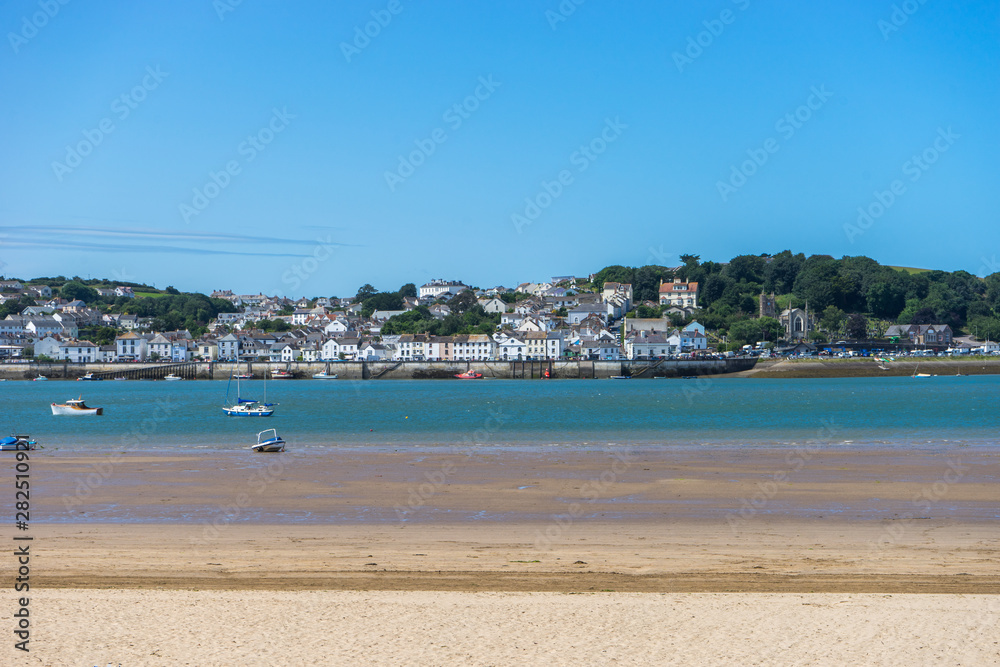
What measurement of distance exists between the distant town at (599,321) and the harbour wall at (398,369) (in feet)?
24.4

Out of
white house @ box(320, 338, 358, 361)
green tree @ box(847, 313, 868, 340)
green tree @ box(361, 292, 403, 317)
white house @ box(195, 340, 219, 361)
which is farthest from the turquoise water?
green tree @ box(361, 292, 403, 317)

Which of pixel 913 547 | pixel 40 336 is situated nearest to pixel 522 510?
pixel 913 547

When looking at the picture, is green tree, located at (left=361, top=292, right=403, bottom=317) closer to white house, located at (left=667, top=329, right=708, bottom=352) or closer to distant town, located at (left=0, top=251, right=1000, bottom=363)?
distant town, located at (left=0, top=251, right=1000, bottom=363)

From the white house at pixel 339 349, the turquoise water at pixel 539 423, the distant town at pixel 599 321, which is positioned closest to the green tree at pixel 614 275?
the distant town at pixel 599 321

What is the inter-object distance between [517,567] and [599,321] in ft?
374

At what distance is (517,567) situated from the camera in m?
9.38

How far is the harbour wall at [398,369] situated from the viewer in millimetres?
85500

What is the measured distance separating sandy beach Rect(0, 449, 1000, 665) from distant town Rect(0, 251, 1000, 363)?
81.7 m

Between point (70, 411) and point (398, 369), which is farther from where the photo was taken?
point (398, 369)

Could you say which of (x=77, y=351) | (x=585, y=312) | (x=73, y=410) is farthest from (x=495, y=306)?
(x=73, y=410)

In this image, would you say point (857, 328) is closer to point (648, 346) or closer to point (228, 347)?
point (648, 346)

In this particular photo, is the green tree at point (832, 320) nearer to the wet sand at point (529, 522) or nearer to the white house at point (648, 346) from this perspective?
the white house at point (648, 346)

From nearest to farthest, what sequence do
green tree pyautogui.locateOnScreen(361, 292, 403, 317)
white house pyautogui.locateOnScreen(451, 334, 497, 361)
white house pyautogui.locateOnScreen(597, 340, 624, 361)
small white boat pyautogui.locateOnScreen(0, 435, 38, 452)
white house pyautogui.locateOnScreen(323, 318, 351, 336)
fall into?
small white boat pyautogui.locateOnScreen(0, 435, 38, 452)
white house pyautogui.locateOnScreen(597, 340, 624, 361)
white house pyautogui.locateOnScreen(451, 334, 497, 361)
white house pyautogui.locateOnScreen(323, 318, 351, 336)
green tree pyautogui.locateOnScreen(361, 292, 403, 317)

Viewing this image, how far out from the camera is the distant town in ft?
360
